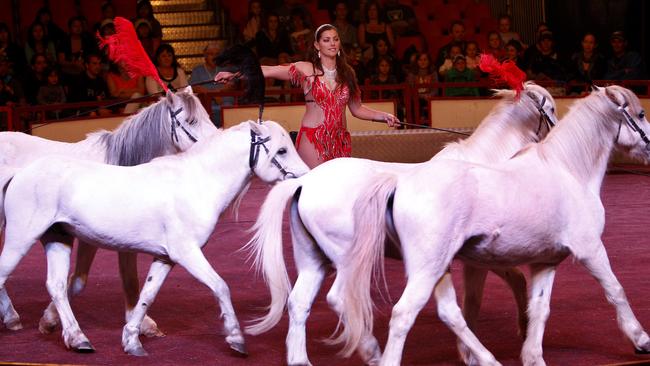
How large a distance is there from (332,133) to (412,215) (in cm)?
209

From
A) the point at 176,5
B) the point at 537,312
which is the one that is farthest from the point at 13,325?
the point at 176,5

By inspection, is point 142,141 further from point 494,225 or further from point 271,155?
point 494,225

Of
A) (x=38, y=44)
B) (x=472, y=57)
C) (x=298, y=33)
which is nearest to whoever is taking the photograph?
(x=38, y=44)

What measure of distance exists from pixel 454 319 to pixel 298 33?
30.2 ft

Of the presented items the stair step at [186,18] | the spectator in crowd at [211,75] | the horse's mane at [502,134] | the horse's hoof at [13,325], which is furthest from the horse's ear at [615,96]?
the stair step at [186,18]

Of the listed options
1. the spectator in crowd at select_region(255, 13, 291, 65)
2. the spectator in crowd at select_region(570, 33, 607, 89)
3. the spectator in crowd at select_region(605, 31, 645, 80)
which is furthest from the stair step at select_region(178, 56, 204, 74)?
the spectator in crowd at select_region(605, 31, 645, 80)

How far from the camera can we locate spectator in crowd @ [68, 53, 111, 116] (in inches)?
453

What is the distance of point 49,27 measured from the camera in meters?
12.3

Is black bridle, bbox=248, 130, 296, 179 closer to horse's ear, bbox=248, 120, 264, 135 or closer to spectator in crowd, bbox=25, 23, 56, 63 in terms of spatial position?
horse's ear, bbox=248, 120, 264, 135

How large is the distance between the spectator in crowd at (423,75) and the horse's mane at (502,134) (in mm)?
6553

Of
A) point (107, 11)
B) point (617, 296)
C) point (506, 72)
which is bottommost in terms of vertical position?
point (617, 296)

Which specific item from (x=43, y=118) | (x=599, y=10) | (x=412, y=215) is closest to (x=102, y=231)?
(x=412, y=215)

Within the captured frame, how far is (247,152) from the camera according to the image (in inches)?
209

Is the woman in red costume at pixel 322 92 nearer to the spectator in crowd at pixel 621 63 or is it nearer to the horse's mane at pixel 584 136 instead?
the horse's mane at pixel 584 136
